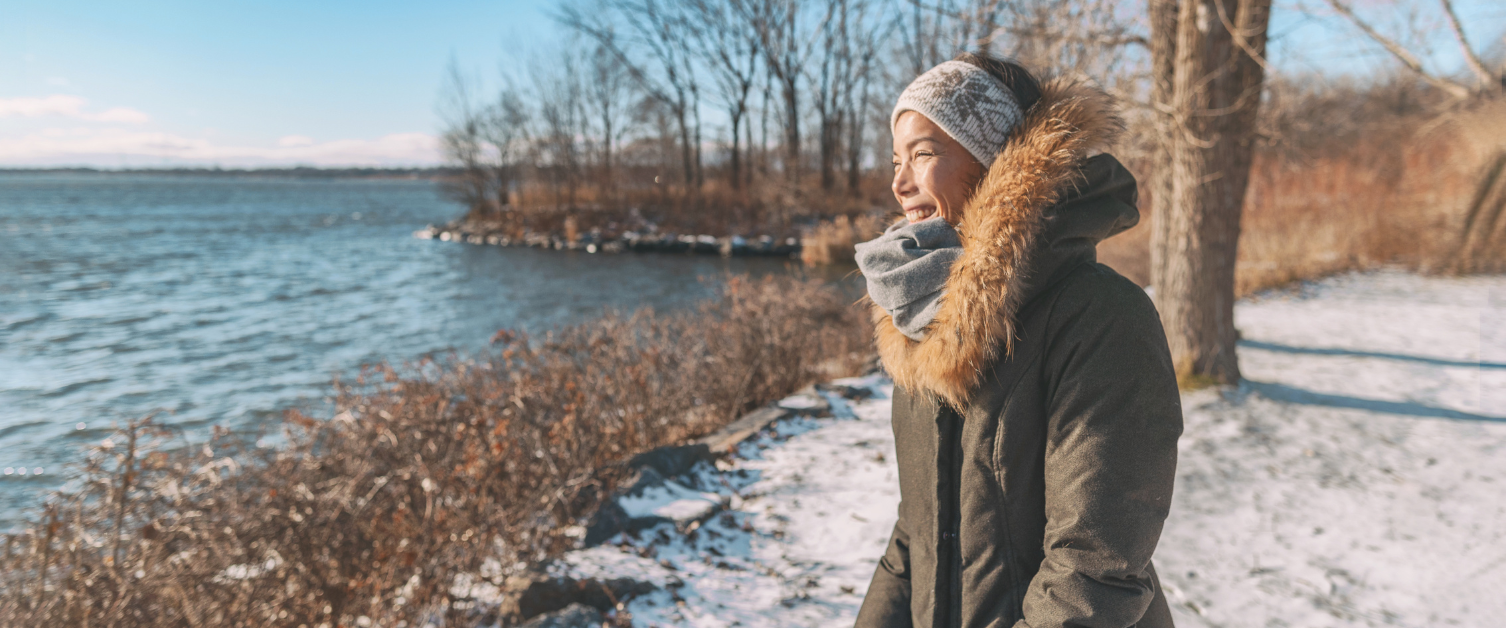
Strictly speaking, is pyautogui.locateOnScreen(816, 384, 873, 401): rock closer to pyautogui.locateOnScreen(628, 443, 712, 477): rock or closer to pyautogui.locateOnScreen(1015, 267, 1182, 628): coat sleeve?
pyautogui.locateOnScreen(628, 443, 712, 477): rock

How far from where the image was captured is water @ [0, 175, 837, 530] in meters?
8.48

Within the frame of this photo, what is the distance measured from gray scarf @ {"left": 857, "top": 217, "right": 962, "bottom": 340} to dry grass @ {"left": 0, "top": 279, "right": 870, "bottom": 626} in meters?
2.64

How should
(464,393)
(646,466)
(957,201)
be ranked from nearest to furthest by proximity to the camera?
(957,201), (646,466), (464,393)

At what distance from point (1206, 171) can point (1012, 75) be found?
16.2 feet

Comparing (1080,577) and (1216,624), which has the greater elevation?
(1080,577)

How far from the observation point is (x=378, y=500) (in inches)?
163

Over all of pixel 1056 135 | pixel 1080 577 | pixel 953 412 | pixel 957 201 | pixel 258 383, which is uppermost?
pixel 1056 135

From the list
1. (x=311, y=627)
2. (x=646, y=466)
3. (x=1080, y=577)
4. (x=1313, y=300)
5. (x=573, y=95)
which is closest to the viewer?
(x=1080, y=577)

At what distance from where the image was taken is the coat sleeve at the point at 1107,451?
111 cm

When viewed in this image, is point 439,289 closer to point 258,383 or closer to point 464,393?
point 258,383

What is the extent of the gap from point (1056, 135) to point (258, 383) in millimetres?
10886

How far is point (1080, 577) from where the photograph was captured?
3.76 ft

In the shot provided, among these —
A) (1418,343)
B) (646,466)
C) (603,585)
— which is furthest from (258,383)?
(1418,343)

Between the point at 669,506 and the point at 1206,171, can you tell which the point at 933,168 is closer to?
the point at 669,506
